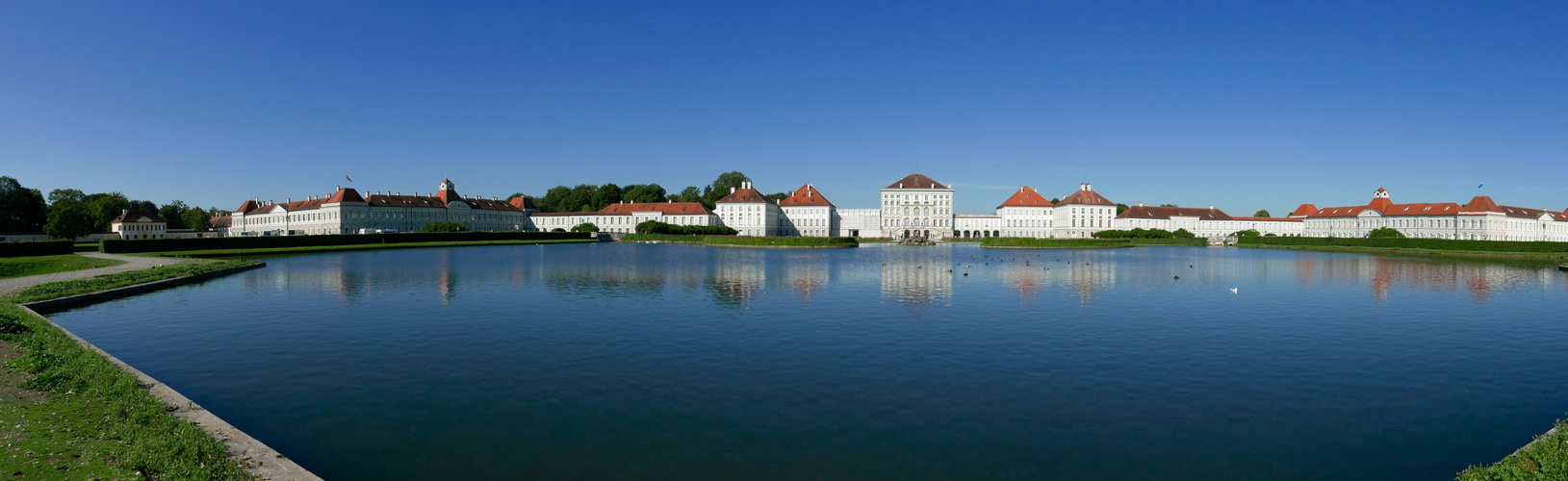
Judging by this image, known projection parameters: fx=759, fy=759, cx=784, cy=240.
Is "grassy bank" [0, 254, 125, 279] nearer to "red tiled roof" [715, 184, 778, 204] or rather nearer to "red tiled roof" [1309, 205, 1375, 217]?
"red tiled roof" [715, 184, 778, 204]

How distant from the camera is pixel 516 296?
75.4 ft

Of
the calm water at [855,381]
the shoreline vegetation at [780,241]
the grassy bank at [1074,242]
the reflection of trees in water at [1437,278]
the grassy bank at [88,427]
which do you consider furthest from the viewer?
the grassy bank at [1074,242]

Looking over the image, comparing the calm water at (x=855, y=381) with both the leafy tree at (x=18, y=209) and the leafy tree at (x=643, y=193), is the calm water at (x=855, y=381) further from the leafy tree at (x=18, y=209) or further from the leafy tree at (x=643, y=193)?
the leafy tree at (x=643, y=193)

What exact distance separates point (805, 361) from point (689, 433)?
170 inches

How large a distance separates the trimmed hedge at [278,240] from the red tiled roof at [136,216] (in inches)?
2862

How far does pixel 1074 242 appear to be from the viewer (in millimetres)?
77750

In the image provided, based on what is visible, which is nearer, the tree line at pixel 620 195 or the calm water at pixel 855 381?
the calm water at pixel 855 381

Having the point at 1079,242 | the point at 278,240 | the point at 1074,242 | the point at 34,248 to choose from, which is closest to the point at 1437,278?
the point at 1074,242

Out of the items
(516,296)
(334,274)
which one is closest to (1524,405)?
(516,296)

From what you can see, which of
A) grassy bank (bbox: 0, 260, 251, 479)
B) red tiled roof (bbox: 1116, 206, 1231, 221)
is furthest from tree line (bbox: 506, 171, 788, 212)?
grassy bank (bbox: 0, 260, 251, 479)

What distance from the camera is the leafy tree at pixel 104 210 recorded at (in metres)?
103

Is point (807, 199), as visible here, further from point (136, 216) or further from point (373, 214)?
point (136, 216)

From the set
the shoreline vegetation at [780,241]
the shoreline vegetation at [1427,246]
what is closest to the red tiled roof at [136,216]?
the shoreline vegetation at [780,241]

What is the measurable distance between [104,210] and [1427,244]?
155792 mm
